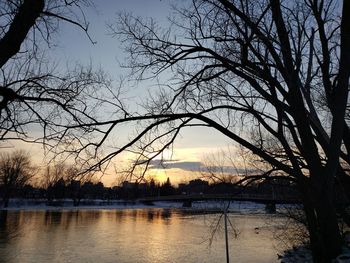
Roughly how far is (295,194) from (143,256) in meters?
9.02

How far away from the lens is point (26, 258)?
19.5 meters

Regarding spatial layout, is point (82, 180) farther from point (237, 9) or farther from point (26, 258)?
point (26, 258)

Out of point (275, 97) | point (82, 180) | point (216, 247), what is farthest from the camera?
point (216, 247)

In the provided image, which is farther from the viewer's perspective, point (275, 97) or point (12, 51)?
point (275, 97)

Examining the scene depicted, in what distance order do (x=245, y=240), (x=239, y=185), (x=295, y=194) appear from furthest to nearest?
(x=245, y=240)
(x=295, y=194)
(x=239, y=185)

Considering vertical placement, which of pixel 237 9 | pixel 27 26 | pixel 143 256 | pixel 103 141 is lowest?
pixel 143 256

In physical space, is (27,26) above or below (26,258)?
above

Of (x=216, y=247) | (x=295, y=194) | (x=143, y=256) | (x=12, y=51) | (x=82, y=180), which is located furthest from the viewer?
(x=216, y=247)

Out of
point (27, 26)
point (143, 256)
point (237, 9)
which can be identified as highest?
point (237, 9)

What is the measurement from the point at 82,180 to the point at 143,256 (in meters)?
13.5

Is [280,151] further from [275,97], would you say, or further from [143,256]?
[143,256]

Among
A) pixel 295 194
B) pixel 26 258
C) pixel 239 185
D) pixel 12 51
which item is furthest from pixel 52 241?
pixel 12 51

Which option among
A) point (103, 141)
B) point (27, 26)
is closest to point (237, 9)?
point (103, 141)

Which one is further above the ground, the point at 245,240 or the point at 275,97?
the point at 275,97
